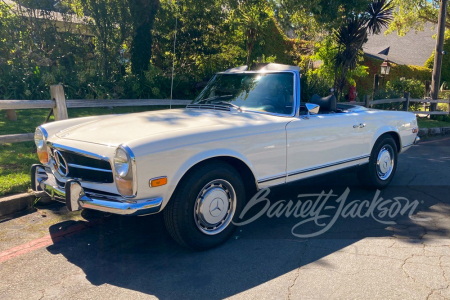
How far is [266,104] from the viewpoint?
4.75 m

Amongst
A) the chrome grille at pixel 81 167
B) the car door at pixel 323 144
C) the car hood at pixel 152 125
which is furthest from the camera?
the car door at pixel 323 144

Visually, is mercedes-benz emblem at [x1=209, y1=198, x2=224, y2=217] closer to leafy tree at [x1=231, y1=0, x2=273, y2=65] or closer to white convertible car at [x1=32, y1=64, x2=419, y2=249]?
white convertible car at [x1=32, y1=64, x2=419, y2=249]

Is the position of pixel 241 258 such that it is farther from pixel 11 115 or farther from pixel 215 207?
pixel 11 115

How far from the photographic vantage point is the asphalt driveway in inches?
126

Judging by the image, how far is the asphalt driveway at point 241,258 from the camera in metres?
3.20

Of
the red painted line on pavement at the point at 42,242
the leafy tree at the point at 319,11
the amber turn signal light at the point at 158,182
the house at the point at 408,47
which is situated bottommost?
the red painted line on pavement at the point at 42,242

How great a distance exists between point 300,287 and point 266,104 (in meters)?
2.18

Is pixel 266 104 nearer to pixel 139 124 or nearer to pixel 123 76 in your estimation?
pixel 139 124

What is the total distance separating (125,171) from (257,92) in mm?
2109

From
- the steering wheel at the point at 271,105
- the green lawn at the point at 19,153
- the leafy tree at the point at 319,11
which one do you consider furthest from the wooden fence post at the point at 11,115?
the leafy tree at the point at 319,11

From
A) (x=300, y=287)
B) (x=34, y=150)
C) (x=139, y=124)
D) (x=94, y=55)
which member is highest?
(x=94, y=55)

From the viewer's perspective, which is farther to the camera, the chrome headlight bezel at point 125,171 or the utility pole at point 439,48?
the utility pole at point 439,48

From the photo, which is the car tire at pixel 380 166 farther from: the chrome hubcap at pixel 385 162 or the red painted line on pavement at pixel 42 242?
the red painted line on pavement at pixel 42 242

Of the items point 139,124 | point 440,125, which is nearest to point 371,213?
point 139,124
